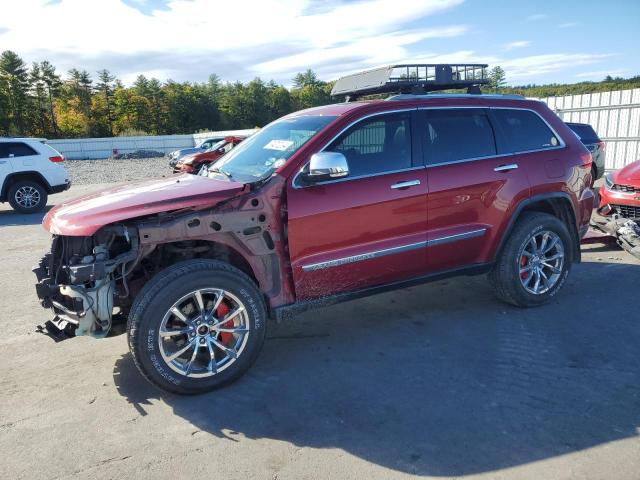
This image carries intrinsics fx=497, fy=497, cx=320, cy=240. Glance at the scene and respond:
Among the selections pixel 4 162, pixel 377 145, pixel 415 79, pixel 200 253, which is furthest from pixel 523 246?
pixel 4 162

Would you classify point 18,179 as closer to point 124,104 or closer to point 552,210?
point 552,210

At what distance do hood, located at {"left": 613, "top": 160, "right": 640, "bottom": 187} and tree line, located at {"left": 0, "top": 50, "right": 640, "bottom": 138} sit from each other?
4169 cm

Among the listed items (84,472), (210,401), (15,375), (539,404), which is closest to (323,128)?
(210,401)

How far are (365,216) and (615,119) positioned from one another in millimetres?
15175

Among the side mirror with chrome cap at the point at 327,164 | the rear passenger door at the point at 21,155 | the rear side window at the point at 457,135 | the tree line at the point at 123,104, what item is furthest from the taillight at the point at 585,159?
the tree line at the point at 123,104

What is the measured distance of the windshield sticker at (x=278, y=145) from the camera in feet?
13.2

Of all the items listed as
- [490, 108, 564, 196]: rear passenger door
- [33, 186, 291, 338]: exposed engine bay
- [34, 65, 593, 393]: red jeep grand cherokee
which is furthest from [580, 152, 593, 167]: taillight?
[33, 186, 291, 338]: exposed engine bay

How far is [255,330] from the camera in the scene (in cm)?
A: 355

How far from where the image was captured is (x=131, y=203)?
132 inches

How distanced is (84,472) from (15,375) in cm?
152

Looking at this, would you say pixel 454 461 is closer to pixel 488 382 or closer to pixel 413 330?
pixel 488 382

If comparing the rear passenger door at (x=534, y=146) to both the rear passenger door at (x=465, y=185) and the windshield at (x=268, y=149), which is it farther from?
the windshield at (x=268, y=149)

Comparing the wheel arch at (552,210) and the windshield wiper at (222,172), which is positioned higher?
the windshield wiper at (222,172)

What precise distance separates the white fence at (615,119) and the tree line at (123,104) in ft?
169
